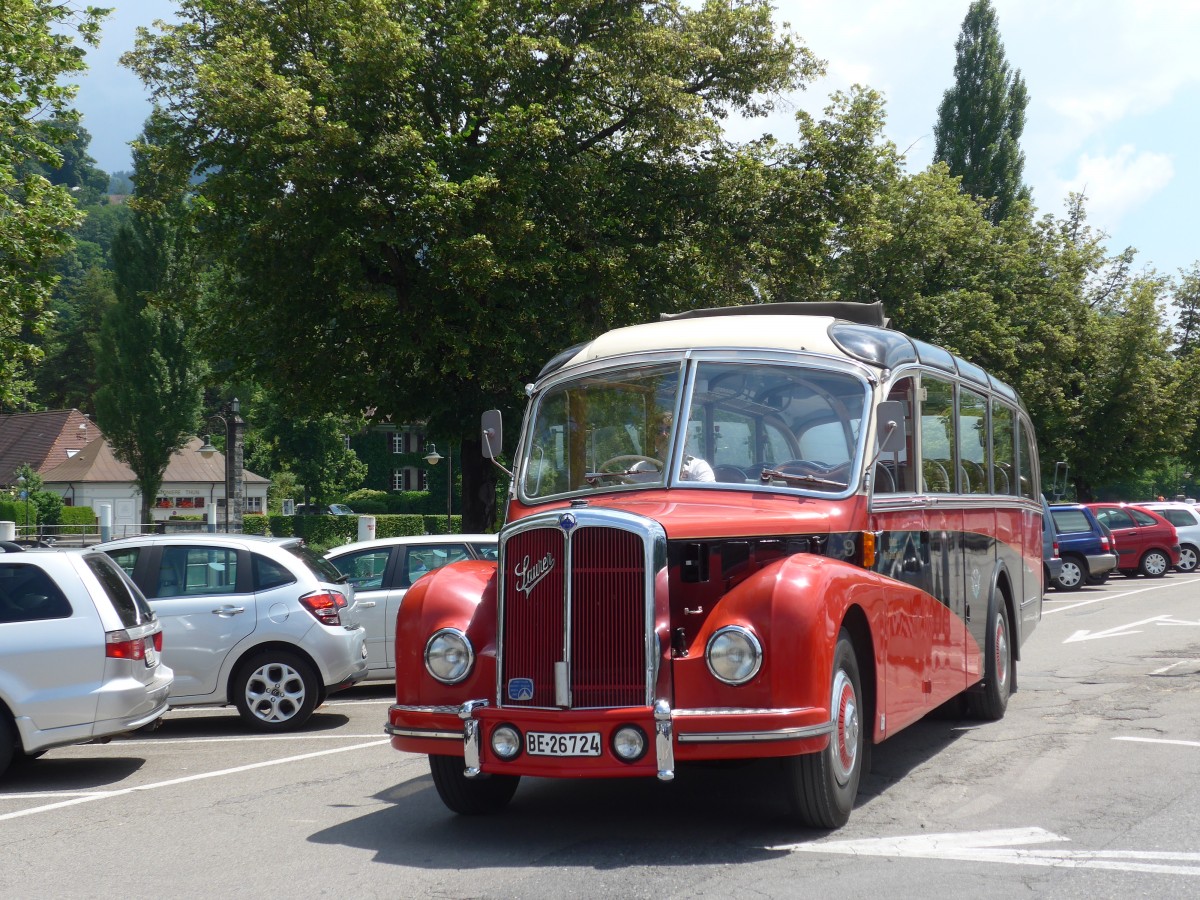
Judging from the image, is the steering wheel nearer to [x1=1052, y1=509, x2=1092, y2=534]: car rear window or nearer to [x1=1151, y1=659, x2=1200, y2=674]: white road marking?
[x1=1151, y1=659, x2=1200, y2=674]: white road marking

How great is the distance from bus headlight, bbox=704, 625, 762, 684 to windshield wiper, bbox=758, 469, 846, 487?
4.72 ft

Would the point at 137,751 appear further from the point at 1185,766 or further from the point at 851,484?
the point at 1185,766

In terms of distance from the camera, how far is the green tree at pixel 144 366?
60.0 meters

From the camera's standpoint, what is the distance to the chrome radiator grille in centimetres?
646

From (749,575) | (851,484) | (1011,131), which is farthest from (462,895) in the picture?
(1011,131)

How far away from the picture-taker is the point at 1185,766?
27.9ft

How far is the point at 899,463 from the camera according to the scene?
8.28m

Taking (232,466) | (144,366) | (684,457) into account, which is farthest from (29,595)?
(144,366)

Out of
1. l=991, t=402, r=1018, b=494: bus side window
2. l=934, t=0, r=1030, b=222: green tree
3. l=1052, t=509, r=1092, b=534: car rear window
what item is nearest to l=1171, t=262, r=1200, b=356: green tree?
l=934, t=0, r=1030, b=222: green tree

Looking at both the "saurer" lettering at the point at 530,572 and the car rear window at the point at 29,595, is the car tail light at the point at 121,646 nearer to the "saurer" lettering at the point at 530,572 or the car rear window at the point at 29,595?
the car rear window at the point at 29,595

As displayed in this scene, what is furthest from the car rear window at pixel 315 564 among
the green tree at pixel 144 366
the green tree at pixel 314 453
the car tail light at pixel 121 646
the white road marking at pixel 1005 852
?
the green tree at pixel 314 453

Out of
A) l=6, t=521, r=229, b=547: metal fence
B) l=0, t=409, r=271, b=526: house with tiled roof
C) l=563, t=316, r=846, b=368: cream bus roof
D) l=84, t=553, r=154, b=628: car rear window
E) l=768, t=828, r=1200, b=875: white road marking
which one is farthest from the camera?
l=0, t=409, r=271, b=526: house with tiled roof

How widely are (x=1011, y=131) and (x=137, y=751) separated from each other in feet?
160

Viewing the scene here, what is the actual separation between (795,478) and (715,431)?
53cm
